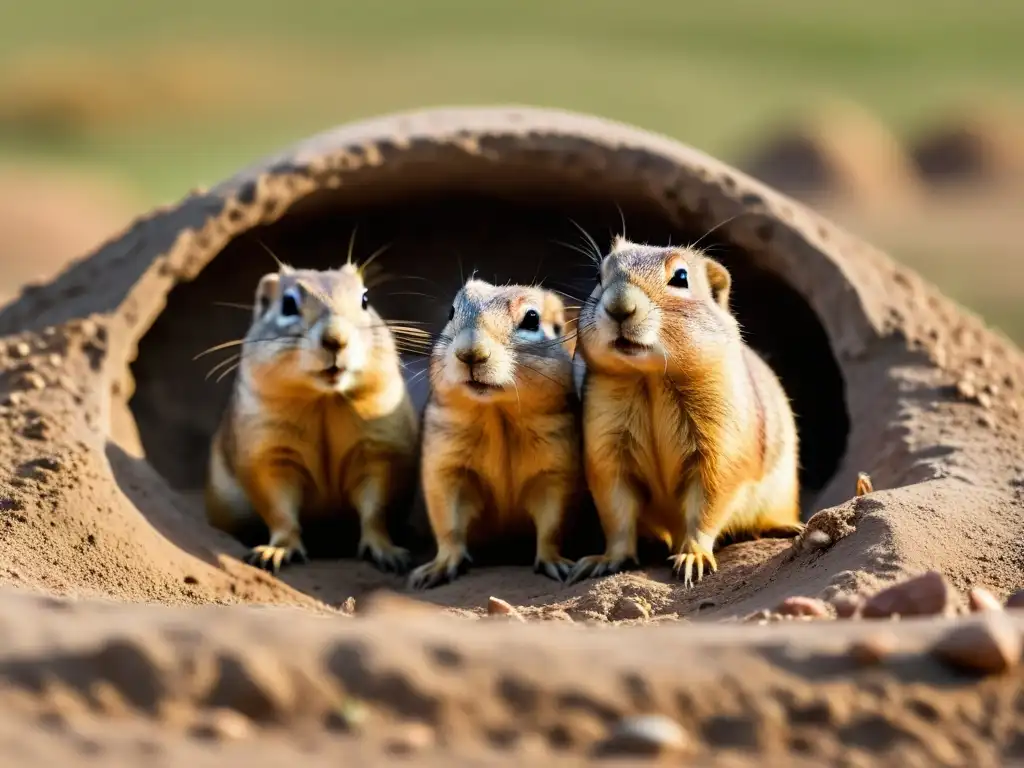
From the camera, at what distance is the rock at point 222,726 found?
14.1 ft

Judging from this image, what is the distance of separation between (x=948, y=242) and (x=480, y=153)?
19.2m

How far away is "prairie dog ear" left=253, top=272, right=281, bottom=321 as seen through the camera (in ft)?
30.5

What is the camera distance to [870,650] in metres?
4.69

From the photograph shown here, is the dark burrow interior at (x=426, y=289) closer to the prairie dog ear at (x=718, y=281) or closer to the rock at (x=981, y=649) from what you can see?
the prairie dog ear at (x=718, y=281)

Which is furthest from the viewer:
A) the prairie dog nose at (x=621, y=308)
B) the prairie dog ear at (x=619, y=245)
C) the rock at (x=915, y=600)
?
the prairie dog ear at (x=619, y=245)

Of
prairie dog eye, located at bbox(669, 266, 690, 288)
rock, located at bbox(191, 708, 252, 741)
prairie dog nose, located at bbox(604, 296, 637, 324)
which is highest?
prairie dog eye, located at bbox(669, 266, 690, 288)

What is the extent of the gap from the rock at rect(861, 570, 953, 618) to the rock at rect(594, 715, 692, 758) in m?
1.46

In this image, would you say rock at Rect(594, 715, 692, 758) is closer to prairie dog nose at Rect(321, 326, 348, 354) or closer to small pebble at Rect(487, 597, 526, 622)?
small pebble at Rect(487, 597, 526, 622)

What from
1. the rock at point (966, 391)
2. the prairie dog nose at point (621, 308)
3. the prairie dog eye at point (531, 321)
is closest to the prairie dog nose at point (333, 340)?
the prairie dog eye at point (531, 321)

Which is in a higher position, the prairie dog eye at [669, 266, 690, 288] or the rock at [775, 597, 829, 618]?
the prairie dog eye at [669, 266, 690, 288]

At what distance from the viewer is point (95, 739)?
4.27 metres

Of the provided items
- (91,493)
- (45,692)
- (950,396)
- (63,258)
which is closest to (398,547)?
(91,493)

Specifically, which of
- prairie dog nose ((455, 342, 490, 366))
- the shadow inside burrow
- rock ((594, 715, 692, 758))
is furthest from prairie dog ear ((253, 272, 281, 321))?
rock ((594, 715, 692, 758))

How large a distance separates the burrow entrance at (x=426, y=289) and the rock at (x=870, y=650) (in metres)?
6.14
